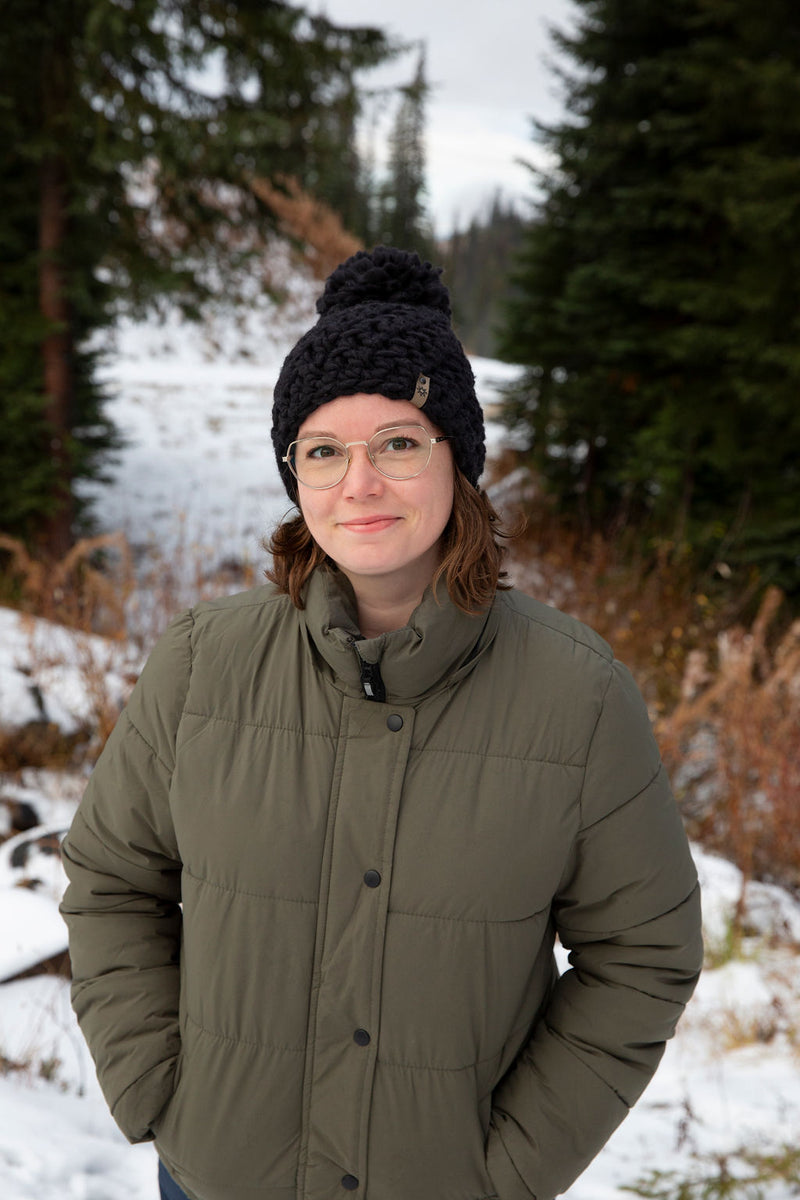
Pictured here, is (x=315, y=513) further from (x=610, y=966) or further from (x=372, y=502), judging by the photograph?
(x=610, y=966)

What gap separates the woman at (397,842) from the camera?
1.20 m

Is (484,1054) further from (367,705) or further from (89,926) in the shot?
(89,926)

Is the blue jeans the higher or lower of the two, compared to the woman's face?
lower

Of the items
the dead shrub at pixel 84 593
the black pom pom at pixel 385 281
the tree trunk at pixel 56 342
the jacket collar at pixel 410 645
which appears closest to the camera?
the jacket collar at pixel 410 645

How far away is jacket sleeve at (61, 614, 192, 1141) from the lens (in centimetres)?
134

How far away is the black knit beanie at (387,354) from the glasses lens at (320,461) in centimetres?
5

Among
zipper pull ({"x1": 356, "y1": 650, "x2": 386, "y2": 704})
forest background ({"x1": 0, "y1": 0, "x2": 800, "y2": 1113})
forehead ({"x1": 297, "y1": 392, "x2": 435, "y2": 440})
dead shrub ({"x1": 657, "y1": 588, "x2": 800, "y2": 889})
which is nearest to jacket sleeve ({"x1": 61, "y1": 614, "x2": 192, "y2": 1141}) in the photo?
zipper pull ({"x1": 356, "y1": 650, "x2": 386, "y2": 704})

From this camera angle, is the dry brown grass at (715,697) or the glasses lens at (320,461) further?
the dry brown grass at (715,697)

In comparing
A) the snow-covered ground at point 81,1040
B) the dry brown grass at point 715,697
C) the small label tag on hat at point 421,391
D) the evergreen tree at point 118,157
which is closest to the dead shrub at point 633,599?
the dry brown grass at point 715,697

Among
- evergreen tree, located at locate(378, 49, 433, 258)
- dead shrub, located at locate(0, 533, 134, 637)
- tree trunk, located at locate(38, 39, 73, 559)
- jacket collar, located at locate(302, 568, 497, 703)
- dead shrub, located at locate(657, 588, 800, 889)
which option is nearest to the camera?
jacket collar, located at locate(302, 568, 497, 703)

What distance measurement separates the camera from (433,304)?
1356 mm

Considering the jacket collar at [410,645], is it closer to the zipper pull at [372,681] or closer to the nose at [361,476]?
the zipper pull at [372,681]

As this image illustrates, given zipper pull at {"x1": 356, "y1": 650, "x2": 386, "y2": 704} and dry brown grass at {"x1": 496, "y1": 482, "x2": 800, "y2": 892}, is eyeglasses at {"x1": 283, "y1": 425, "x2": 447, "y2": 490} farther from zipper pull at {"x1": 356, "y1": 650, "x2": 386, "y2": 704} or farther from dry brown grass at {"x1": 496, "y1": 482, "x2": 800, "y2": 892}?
dry brown grass at {"x1": 496, "y1": 482, "x2": 800, "y2": 892}

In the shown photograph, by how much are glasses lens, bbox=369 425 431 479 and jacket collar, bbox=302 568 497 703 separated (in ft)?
0.64
